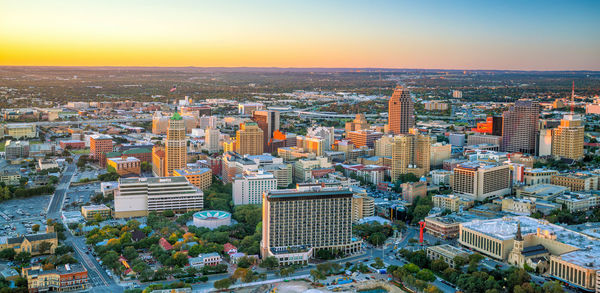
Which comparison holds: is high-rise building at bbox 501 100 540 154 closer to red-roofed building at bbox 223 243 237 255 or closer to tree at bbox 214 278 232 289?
red-roofed building at bbox 223 243 237 255

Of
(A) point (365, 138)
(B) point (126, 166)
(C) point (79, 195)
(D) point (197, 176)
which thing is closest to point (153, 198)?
(D) point (197, 176)

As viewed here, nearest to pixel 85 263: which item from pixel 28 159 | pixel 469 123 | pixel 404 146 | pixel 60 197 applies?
pixel 60 197

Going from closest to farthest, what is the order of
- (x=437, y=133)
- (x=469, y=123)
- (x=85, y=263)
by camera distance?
(x=85, y=263), (x=437, y=133), (x=469, y=123)

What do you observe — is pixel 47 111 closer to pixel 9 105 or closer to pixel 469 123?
pixel 9 105

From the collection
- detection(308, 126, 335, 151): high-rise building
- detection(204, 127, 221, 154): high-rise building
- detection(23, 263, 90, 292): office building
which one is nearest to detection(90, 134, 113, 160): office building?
detection(204, 127, 221, 154): high-rise building

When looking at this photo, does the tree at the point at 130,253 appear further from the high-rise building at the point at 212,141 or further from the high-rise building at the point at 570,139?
the high-rise building at the point at 570,139

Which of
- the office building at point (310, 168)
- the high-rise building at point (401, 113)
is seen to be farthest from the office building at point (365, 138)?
the office building at point (310, 168)
